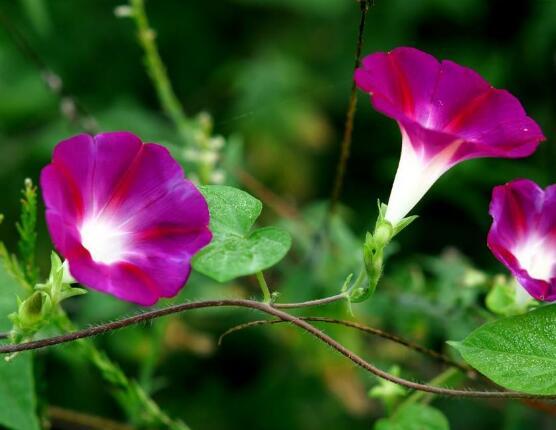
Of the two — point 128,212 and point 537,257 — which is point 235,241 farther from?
point 537,257

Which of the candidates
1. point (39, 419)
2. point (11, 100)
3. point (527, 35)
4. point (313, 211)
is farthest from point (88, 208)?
point (527, 35)

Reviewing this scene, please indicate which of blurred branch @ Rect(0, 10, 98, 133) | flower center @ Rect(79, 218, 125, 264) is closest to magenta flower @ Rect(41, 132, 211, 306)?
flower center @ Rect(79, 218, 125, 264)

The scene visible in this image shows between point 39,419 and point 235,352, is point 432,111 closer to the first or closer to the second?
point 39,419

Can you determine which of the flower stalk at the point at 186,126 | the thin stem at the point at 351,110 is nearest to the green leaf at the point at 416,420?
the thin stem at the point at 351,110

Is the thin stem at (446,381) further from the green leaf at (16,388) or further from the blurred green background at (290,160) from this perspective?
the green leaf at (16,388)

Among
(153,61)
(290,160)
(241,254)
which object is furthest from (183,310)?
(290,160)
